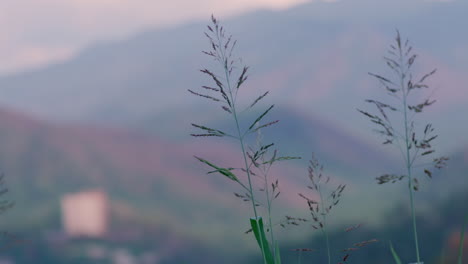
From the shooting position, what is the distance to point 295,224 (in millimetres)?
2051

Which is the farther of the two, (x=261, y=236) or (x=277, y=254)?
(x=277, y=254)

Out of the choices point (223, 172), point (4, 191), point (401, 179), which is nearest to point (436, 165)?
point (401, 179)

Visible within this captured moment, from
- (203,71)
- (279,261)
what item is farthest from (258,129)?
(279,261)

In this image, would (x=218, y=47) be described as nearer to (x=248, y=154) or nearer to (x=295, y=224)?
(x=248, y=154)

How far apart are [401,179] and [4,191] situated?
63.8 inches

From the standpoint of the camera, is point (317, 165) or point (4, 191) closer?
point (317, 165)

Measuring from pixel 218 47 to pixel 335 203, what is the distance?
0.63 m

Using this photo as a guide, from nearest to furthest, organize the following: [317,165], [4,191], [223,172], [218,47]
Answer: [223,172] < [218,47] < [317,165] < [4,191]

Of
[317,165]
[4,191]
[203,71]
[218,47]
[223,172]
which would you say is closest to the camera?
[223,172]

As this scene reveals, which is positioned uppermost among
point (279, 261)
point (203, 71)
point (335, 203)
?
point (203, 71)

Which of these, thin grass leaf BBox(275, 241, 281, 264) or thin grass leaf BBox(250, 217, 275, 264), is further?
thin grass leaf BBox(275, 241, 281, 264)

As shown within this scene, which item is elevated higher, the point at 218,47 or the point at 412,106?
the point at 218,47

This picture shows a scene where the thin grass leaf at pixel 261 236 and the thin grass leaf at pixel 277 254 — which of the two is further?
the thin grass leaf at pixel 277 254

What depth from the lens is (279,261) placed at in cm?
192
